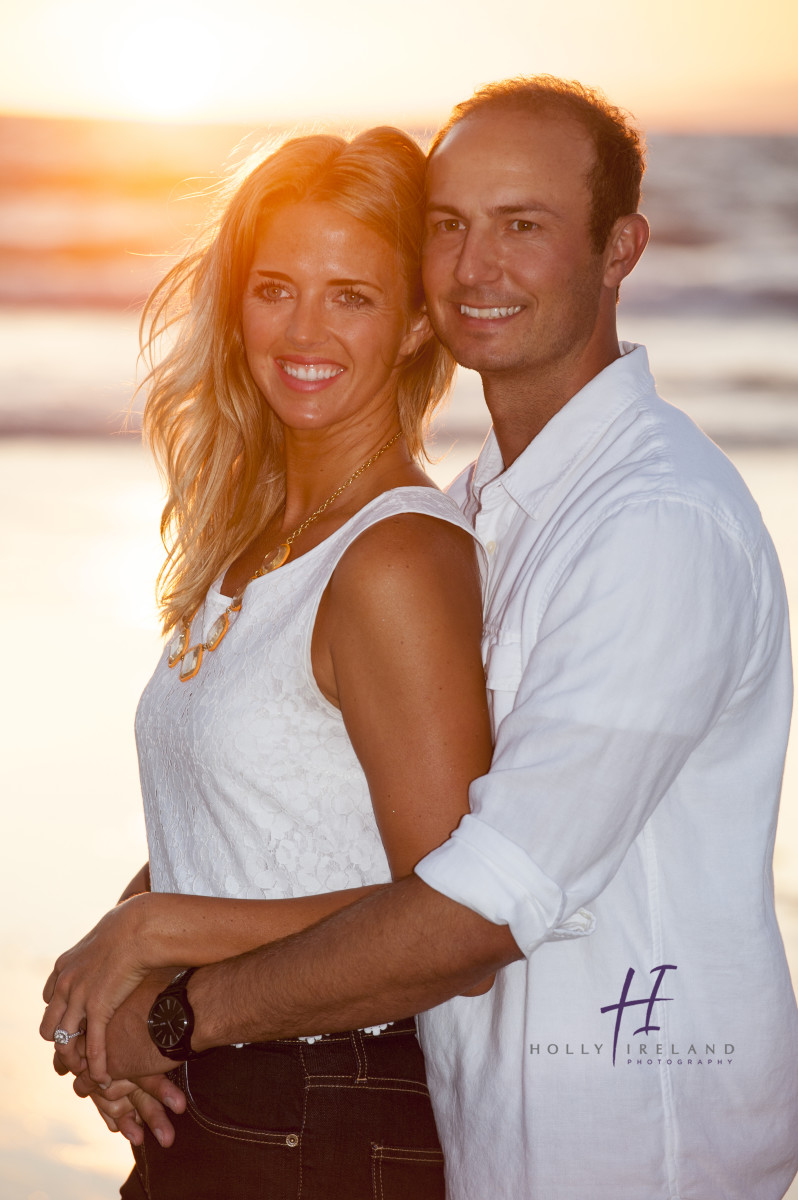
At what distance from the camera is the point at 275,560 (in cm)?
218

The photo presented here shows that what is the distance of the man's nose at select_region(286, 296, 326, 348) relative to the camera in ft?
6.99

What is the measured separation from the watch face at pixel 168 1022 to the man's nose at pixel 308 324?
1034 mm

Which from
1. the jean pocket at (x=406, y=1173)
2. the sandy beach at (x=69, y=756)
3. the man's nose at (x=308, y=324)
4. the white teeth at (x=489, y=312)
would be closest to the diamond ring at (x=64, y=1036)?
the jean pocket at (x=406, y=1173)

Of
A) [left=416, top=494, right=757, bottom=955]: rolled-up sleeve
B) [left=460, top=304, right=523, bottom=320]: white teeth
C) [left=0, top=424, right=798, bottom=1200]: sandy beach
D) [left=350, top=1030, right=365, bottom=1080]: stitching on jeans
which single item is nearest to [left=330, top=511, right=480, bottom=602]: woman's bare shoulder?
[left=416, top=494, right=757, bottom=955]: rolled-up sleeve

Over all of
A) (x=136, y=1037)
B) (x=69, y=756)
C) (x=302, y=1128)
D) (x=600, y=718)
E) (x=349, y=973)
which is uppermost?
(x=600, y=718)

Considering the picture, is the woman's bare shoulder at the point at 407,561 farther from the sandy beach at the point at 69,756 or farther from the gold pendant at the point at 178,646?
the sandy beach at the point at 69,756

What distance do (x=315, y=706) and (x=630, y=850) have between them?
489 mm

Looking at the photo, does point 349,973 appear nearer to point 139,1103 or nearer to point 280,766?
point 280,766

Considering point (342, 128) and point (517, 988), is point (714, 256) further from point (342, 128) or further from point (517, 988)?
point (517, 988)

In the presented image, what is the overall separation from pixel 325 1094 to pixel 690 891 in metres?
0.58

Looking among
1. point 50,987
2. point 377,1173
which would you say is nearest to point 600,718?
point 377,1173

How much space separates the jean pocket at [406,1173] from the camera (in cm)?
183

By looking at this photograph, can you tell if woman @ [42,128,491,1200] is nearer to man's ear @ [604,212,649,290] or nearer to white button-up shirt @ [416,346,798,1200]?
white button-up shirt @ [416,346,798,1200]

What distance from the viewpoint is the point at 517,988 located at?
1807mm
